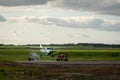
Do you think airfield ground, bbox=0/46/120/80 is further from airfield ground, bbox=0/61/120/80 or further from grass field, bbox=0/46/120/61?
grass field, bbox=0/46/120/61

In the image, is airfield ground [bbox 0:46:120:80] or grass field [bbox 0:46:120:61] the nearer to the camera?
airfield ground [bbox 0:46:120:80]

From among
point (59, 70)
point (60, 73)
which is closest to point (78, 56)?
point (59, 70)

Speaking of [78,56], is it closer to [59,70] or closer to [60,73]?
[59,70]

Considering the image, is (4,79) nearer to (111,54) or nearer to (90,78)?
(90,78)

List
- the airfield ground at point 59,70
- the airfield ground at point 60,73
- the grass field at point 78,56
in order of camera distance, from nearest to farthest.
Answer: the airfield ground at point 60,73 → the airfield ground at point 59,70 → the grass field at point 78,56

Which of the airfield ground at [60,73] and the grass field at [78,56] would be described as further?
the grass field at [78,56]

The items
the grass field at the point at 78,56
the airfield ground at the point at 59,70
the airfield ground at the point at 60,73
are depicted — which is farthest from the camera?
the grass field at the point at 78,56

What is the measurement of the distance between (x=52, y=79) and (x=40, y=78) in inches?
54.2

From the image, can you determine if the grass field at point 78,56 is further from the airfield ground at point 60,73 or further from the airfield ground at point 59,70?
the airfield ground at point 60,73

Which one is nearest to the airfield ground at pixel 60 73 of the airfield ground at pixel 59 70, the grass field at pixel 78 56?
the airfield ground at pixel 59 70

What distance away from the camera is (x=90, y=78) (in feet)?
137

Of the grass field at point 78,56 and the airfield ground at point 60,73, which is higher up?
the grass field at point 78,56

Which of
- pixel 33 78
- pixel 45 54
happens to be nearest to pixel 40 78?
pixel 33 78

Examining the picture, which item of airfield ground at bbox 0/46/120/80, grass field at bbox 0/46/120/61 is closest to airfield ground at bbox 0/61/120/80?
airfield ground at bbox 0/46/120/80
